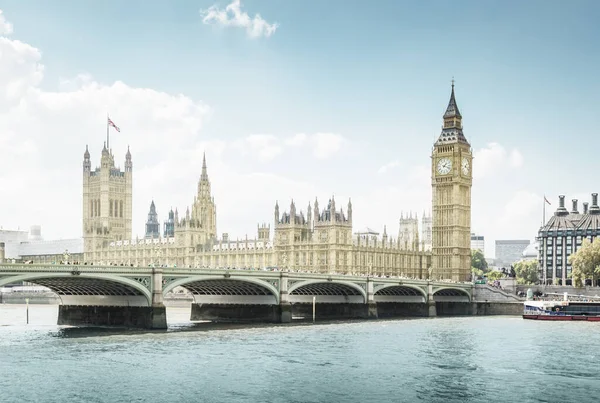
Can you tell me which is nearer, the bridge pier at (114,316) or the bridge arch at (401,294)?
the bridge pier at (114,316)

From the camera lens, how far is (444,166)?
144000 millimetres

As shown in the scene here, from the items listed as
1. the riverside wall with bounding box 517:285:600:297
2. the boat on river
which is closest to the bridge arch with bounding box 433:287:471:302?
the riverside wall with bounding box 517:285:600:297

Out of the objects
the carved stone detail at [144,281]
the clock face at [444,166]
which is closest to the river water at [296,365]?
the carved stone detail at [144,281]

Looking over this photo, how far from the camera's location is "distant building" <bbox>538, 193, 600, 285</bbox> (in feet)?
555

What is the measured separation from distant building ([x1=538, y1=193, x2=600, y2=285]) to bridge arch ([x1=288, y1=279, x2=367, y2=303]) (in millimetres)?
79157

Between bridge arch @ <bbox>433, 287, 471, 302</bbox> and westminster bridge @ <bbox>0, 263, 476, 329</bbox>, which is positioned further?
bridge arch @ <bbox>433, 287, 471, 302</bbox>

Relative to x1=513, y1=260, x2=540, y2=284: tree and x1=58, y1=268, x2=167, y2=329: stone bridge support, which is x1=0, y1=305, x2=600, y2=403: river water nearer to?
x1=58, y1=268, x2=167, y2=329: stone bridge support

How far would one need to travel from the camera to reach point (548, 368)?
50906 millimetres

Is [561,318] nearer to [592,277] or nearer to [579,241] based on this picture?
[592,277]

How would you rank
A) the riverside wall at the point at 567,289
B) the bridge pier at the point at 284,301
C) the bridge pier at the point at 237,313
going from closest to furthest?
1. the bridge pier at the point at 284,301
2. the bridge pier at the point at 237,313
3. the riverside wall at the point at 567,289

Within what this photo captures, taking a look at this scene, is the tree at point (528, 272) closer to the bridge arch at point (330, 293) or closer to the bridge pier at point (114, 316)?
the bridge arch at point (330, 293)

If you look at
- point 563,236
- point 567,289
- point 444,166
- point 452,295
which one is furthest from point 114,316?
point 563,236

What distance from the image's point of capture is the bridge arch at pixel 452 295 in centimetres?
11604

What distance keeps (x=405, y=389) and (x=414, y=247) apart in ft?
348
